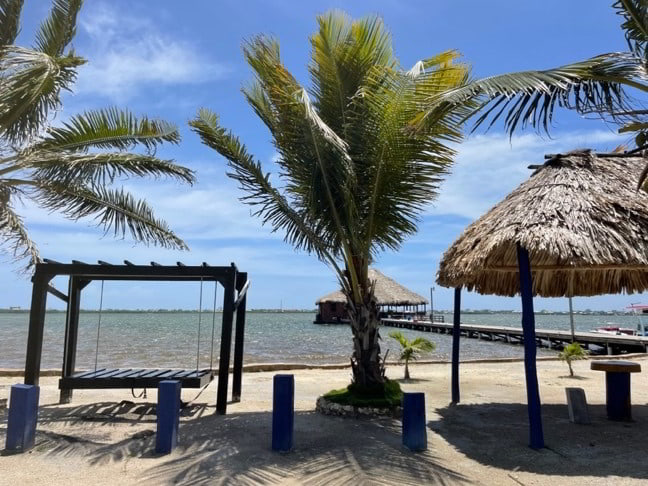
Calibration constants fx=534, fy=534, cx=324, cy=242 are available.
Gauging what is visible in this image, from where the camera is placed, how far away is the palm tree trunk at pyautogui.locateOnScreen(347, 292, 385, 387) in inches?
301

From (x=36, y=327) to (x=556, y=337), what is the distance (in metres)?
29.8

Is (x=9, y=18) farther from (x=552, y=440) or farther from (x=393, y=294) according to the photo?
(x=393, y=294)

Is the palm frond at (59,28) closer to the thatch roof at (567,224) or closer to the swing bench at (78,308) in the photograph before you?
the swing bench at (78,308)

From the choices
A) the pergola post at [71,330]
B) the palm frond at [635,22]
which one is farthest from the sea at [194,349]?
the palm frond at [635,22]

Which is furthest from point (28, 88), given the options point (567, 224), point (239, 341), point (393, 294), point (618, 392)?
point (393, 294)

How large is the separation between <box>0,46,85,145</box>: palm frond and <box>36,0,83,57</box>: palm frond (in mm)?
713

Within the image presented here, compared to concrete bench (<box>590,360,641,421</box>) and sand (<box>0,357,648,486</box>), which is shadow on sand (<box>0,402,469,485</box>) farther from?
concrete bench (<box>590,360,641,421</box>)

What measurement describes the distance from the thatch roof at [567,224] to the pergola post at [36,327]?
5.93 m

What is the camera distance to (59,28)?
738 cm

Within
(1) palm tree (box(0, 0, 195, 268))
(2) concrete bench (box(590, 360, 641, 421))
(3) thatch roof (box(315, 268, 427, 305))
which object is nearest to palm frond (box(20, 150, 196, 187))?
(1) palm tree (box(0, 0, 195, 268))

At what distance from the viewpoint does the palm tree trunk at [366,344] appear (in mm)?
7648

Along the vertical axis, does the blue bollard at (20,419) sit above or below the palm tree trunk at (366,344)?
below

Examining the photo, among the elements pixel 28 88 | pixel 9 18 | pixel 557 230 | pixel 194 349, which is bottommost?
pixel 194 349

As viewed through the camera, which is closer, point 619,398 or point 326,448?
point 326,448
